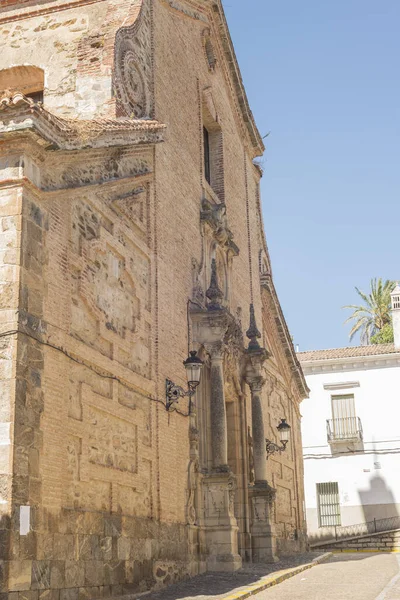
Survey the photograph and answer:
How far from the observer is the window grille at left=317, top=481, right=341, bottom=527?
35.3 metres

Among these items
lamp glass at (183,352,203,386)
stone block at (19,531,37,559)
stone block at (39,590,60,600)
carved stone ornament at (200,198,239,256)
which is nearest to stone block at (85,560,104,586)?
stone block at (39,590,60,600)

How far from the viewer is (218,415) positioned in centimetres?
1606

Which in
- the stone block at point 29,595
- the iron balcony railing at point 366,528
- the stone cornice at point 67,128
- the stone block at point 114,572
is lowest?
the stone block at point 29,595

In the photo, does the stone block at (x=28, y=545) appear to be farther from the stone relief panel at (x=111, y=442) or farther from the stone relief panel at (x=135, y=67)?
the stone relief panel at (x=135, y=67)

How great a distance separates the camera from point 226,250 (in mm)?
19609

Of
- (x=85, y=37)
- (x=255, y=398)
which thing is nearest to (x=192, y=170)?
(x=85, y=37)

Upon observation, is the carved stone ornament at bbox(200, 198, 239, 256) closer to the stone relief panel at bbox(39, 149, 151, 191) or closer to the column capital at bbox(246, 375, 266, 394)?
the column capital at bbox(246, 375, 266, 394)

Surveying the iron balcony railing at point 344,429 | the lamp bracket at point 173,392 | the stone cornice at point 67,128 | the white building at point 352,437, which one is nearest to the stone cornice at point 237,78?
the stone cornice at point 67,128

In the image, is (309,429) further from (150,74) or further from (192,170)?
(150,74)

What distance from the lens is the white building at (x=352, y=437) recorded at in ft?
115

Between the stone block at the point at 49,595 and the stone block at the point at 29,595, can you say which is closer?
the stone block at the point at 29,595

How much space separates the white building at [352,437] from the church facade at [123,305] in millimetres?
13491

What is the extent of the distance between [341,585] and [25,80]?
33.4 ft

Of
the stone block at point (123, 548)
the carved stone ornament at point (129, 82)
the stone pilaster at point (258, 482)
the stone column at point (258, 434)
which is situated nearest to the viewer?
the stone block at point (123, 548)
